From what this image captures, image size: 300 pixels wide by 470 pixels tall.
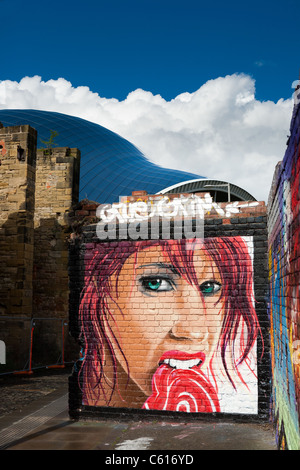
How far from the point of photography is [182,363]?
6.55 metres

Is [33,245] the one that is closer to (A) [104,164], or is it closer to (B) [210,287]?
(B) [210,287]

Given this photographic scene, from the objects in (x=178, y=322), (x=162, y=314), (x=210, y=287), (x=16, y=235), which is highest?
(x=16, y=235)

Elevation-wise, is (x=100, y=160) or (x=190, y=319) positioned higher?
(x=100, y=160)

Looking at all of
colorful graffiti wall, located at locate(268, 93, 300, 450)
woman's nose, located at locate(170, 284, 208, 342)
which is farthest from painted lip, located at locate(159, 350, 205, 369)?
colorful graffiti wall, located at locate(268, 93, 300, 450)

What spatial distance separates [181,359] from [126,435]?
1319 millimetres

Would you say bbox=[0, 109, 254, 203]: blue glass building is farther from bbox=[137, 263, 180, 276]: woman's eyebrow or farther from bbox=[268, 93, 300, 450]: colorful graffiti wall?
→ bbox=[268, 93, 300, 450]: colorful graffiti wall

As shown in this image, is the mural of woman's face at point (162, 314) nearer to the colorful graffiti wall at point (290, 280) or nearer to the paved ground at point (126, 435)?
the paved ground at point (126, 435)

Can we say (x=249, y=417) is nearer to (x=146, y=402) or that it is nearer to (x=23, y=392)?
(x=146, y=402)

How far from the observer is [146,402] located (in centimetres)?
667

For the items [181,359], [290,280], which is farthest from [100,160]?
→ [290,280]

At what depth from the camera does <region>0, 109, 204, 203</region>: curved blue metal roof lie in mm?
41938

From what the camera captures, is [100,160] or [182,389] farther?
[100,160]

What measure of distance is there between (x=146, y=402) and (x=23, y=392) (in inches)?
177
